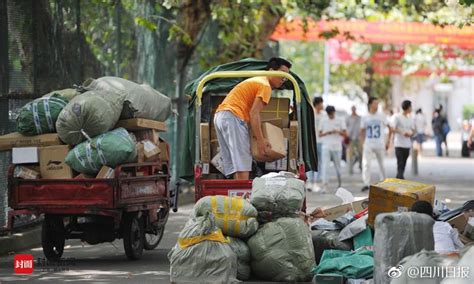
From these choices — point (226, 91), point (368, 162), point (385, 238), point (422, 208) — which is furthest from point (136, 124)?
point (368, 162)

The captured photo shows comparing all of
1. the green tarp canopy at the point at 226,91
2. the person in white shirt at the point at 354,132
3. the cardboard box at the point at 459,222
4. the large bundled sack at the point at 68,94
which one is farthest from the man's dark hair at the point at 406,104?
the cardboard box at the point at 459,222

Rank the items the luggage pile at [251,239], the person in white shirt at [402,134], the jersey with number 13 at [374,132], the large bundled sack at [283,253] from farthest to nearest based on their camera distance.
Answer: the person in white shirt at [402,134], the jersey with number 13 at [374,132], the large bundled sack at [283,253], the luggage pile at [251,239]

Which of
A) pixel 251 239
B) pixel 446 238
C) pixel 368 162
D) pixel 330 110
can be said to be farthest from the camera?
pixel 330 110

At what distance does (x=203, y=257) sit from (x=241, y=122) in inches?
96.9

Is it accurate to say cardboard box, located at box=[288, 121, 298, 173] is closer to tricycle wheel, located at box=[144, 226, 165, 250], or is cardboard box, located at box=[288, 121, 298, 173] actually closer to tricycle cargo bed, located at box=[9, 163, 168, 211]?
tricycle cargo bed, located at box=[9, 163, 168, 211]

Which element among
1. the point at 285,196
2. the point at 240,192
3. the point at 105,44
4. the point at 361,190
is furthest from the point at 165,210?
the point at 361,190

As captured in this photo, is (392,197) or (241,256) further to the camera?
(392,197)

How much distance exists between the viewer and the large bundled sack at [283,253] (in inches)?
415

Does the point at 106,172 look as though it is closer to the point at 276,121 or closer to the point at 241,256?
the point at 276,121

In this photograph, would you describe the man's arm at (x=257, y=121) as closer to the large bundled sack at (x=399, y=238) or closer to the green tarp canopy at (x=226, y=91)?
the green tarp canopy at (x=226, y=91)

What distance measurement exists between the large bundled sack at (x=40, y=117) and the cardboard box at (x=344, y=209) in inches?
121

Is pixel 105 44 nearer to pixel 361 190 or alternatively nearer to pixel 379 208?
pixel 361 190

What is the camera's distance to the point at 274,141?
12266mm

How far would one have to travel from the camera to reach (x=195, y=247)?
397 inches
